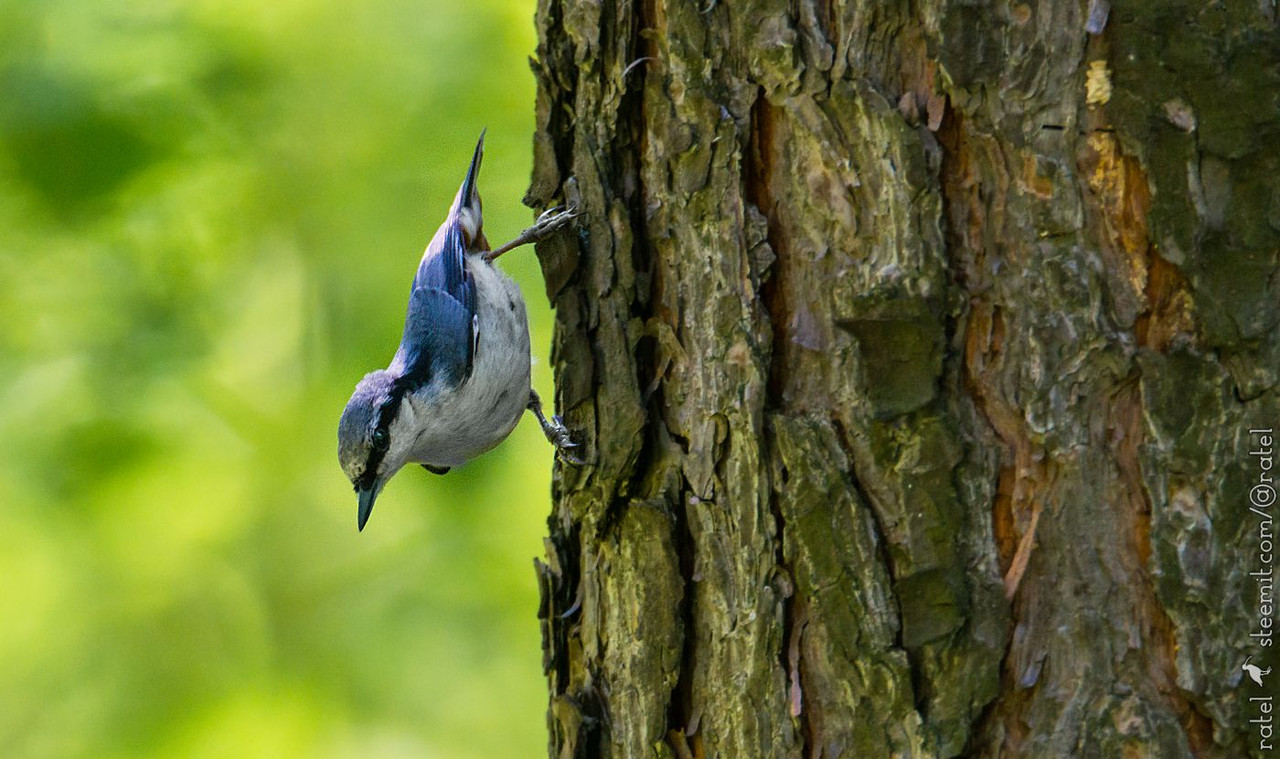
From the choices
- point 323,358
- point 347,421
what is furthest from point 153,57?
point 347,421

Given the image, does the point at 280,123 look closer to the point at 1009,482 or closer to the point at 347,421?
the point at 347,421

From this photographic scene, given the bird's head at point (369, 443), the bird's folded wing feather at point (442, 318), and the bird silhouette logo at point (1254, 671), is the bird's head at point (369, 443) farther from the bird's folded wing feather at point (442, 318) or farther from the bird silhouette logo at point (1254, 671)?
the bird silhouette logo at point (1254, 671)

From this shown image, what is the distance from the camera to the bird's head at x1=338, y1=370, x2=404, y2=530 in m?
2.71

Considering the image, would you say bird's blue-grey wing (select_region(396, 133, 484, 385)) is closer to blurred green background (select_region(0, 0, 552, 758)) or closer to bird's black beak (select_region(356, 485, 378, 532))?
bird's black beak (select_region(356, 485, 378, 532))

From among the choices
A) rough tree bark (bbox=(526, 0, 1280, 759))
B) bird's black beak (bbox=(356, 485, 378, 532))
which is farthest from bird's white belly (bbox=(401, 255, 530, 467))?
rough tree bark (bbox=(526, 0, 1280, 759))

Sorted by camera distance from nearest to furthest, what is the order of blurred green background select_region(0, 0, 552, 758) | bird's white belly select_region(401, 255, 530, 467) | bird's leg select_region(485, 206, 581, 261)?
bird's leg select_region(485, 206, 581, 261) → bird's white belly select_region(401, 255, 530, 467) → blurred green background select_region(0, 0, 552, 758)

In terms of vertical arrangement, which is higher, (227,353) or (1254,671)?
(227,353)

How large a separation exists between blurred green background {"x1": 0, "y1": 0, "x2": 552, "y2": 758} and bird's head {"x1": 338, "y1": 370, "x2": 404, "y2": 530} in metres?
0.85

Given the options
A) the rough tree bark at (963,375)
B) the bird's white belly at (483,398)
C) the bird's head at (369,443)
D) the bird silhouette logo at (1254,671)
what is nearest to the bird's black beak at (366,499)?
the bird's head at (369,443)

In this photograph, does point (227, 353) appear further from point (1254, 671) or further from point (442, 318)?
point (1254, 671)

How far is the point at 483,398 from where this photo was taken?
2930 mm

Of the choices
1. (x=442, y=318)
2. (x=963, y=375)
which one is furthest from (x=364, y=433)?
(x=963, y=375)

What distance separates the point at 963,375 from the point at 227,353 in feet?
9.54

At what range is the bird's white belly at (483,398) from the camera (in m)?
2.89
